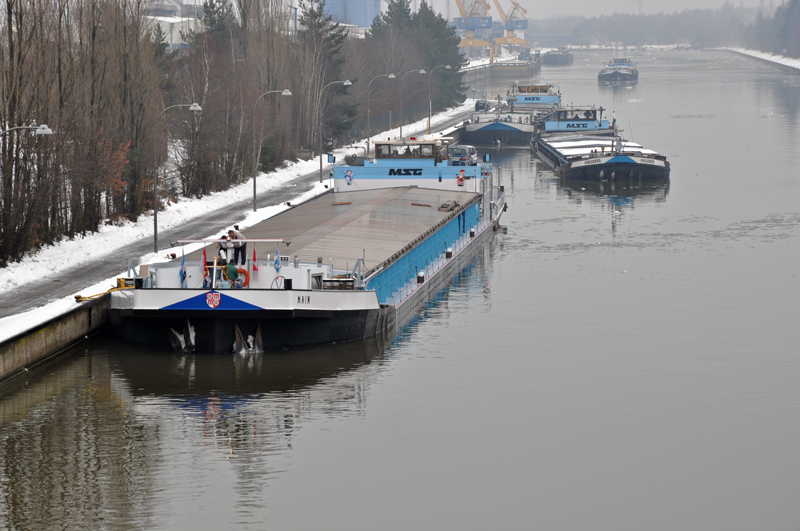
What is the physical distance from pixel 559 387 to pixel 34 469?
13741 millimetres

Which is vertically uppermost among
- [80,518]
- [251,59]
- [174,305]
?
[251,59]

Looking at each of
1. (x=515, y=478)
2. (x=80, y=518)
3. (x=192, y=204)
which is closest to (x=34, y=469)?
(x=80, y=518)

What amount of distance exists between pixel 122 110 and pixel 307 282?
26914mm

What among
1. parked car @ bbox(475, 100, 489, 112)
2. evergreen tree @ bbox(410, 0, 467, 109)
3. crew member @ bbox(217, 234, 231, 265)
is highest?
evergreen tree @ bbox(410, 0, 467, 109)

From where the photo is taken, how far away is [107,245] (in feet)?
158

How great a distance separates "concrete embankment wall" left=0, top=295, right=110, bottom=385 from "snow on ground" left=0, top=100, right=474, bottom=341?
0.24 metres

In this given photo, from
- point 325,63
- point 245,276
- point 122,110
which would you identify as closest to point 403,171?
point 122,110

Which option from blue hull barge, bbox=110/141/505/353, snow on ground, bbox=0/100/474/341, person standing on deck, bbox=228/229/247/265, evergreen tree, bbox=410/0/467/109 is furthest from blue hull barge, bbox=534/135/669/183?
evergreen tree, bbox=410/0/467/109

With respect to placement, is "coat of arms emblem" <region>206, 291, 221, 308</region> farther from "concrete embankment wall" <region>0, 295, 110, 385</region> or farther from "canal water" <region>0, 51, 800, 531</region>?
"concrete embankment wall" <region>0, 295, 110, 385</region>

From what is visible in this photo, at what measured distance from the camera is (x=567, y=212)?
6725 centimetres

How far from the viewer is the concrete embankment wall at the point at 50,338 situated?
30.6m

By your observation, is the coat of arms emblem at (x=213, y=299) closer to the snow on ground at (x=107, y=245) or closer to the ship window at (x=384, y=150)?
the snow on ground at (x=107, y=245)

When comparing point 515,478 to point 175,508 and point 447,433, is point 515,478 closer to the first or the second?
point 447,433

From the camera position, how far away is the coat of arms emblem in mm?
31875
